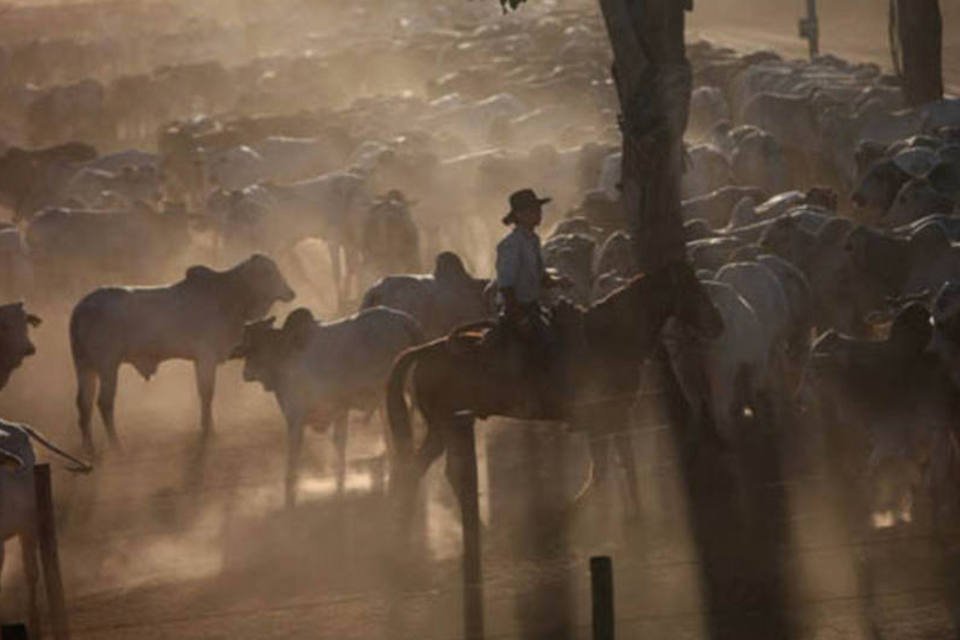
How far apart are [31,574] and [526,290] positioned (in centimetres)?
428

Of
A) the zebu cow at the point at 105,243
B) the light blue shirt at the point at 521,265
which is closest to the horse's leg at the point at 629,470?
the light blue shirt at the point at 521,265

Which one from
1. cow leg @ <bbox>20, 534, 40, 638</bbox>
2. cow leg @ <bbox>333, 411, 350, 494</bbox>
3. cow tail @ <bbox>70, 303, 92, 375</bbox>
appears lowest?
cow leg @ <bbox>20, 534, 40, 638</bbox>

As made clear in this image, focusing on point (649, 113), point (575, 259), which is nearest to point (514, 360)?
point (575, 259)

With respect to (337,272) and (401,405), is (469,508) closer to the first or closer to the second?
(401,405)

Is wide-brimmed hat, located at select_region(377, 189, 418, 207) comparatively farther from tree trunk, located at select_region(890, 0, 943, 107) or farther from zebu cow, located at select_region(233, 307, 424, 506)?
zebu cow, located at select_region(233, 307, 424, 506)

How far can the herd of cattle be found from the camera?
61.6 feet

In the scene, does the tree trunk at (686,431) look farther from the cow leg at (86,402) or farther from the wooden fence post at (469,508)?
the cow leg at (86,402)

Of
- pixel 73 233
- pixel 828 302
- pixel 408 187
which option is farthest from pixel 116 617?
pixel 408 187

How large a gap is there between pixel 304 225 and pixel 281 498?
12.9 metres

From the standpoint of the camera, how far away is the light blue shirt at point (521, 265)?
18250 mm

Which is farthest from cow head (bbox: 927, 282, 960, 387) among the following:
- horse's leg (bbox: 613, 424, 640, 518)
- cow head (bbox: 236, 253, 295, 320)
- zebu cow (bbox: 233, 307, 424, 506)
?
cow head (bbox: 236, 253, 295, 320)

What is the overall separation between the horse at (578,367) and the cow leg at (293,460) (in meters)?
1.62

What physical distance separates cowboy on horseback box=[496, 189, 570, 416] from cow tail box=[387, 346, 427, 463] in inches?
28.8

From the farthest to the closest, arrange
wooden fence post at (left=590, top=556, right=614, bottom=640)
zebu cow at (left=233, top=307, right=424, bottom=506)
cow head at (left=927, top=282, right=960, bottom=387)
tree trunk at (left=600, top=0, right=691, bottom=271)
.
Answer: tree trunk at (left=600, top=0, right=691, bottom=271), zebu cow at (left=233, top=307, right=424, bottom=506), cow head at (left=927, top=282, right=960, bottom=387), wooden fence post at (left=590, top=556, right=614, bottom=640)
